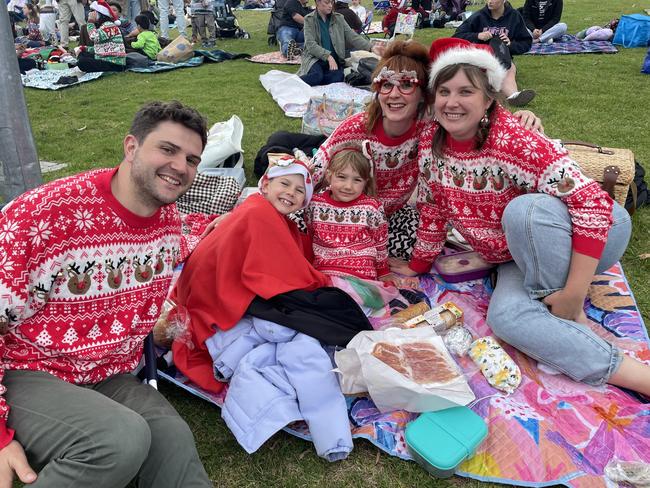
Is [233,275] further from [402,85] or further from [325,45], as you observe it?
[325,45]

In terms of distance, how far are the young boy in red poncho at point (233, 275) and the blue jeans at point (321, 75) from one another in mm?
6245

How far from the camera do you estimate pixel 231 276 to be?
9.68 ft

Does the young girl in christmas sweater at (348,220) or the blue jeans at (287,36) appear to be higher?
the blue jeans at (287,36)

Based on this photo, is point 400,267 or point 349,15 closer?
point 400,267

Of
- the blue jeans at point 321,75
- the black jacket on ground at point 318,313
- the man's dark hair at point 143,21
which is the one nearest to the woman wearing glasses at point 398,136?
the black jacket on ground at point 318,313

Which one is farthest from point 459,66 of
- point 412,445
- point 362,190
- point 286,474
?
point 286,474

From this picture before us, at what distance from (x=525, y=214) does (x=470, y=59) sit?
972 mm

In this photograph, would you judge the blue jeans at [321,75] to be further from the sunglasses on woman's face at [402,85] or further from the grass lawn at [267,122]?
the sunglasses on woman's face at [402,85]

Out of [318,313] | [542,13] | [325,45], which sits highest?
[542,13]

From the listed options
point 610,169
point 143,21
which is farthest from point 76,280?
point 143,21

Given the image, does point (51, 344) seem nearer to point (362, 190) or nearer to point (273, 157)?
point (273, 157)

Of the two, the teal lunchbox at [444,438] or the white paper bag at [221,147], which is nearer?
the teal lunchbox at [444,438]

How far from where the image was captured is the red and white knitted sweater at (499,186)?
9.06 feet

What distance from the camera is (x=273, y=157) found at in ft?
11.2
